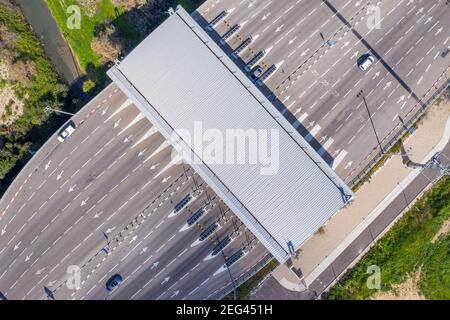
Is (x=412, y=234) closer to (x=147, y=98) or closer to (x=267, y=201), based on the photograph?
(x=267, y=201)

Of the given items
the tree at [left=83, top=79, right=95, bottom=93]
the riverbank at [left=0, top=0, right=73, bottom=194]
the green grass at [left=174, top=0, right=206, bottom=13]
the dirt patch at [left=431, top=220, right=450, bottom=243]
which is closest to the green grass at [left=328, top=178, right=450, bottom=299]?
the dirt patch at [left=431, top=220, right=450, bottom=243]

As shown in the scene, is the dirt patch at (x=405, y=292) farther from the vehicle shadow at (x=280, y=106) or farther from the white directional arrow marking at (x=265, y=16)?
the white directional arrow marking at (x=265, y=16)

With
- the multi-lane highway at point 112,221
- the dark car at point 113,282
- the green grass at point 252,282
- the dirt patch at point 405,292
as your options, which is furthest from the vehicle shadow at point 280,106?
the dark car at point 113,282

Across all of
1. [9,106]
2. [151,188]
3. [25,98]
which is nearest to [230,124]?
[151,188]

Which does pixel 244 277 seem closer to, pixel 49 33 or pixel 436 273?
pixel 436 273

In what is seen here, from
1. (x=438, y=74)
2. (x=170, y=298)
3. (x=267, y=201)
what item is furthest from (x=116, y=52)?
(x=438, y=74)
